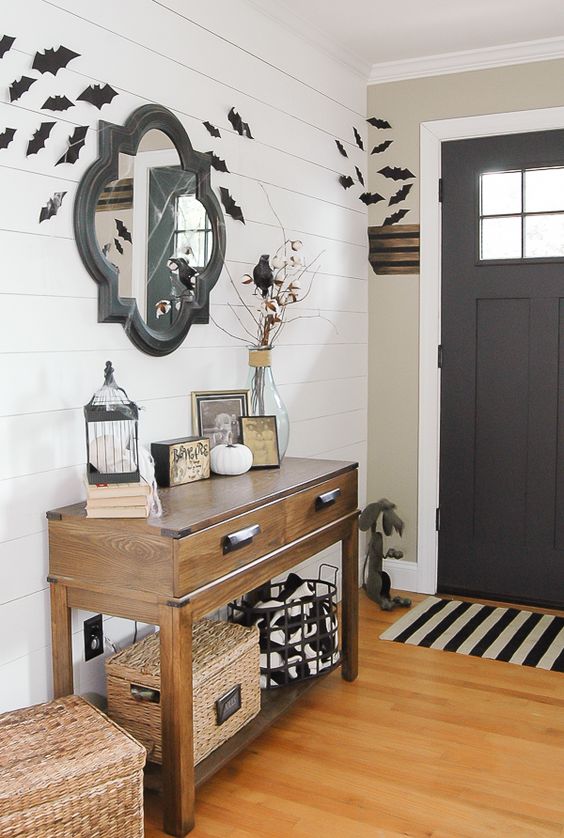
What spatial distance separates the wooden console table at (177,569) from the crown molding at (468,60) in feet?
7.45

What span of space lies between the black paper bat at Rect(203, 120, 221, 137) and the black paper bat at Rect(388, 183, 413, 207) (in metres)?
1.31

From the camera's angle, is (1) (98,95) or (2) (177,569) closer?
(2) (177,569)

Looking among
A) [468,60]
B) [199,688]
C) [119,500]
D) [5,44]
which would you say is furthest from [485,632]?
[5,44]

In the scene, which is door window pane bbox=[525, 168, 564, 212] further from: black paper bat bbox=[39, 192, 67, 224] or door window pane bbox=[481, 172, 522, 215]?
black paper bat bbox=[39, 192, 67, 224]

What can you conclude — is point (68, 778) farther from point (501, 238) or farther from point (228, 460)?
point (501, 238)

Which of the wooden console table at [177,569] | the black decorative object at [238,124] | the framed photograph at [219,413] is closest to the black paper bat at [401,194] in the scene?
the black decorative object at [238,124]

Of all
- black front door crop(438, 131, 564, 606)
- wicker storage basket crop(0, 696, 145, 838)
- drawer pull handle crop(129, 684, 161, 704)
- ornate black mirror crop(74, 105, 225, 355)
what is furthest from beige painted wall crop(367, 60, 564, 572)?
wicker storage basket crop(0, 696, 145, 838)

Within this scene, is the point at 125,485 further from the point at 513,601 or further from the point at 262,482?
the point at 513,601

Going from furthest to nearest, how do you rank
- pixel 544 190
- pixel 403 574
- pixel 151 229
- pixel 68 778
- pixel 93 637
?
pixel 403 574 → pixel 544 190 → pixel 151 229 → pixel 93 637 → pixel 68 778

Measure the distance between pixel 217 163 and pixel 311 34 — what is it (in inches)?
35.8

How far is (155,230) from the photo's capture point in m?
2.65

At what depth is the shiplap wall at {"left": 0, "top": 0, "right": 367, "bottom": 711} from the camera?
2.18 m

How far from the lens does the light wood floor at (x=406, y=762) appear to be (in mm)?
2207

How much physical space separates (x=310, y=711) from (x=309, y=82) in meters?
2.45
